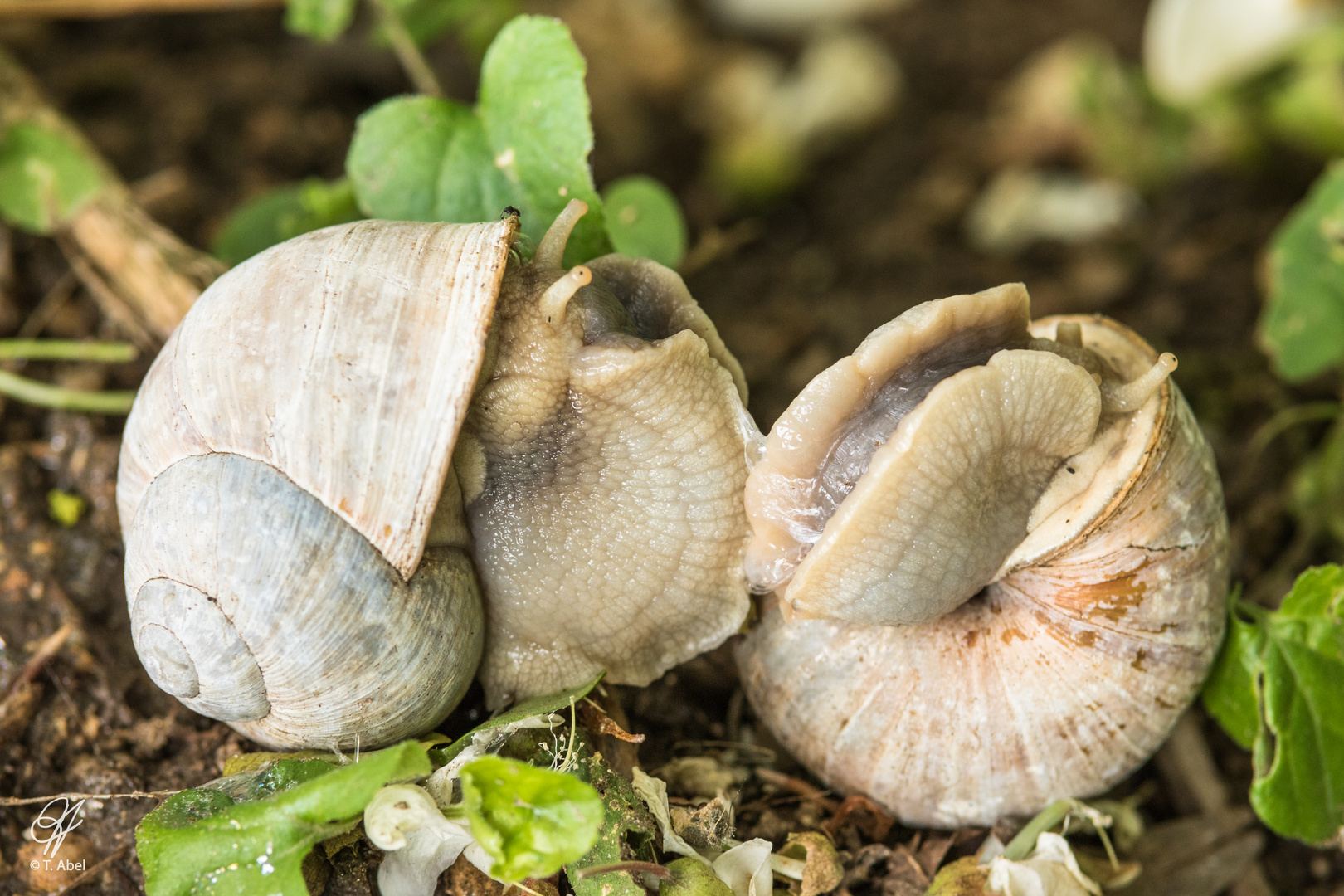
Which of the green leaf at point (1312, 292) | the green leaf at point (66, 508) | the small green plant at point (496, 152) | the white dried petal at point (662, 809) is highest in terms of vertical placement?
the small green plant at point (496, 152)

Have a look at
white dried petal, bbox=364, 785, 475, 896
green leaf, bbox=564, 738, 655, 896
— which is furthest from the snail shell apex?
white dried petal, bbox=364, 785, 475, 896

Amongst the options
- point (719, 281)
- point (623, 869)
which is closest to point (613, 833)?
point (623, 869)

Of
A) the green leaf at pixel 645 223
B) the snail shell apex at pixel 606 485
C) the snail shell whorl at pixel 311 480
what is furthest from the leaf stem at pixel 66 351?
the green leaf at pixel 645 223

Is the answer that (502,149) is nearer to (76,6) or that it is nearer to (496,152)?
(496,152)

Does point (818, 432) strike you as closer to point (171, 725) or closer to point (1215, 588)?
point (1215, 588)

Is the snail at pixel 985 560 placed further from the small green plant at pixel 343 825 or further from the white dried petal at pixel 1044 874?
the small green plant at pixel 343 825

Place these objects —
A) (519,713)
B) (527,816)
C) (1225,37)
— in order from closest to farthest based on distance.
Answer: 1. (527,816)
2. (519,713)
3. (1225,37)
